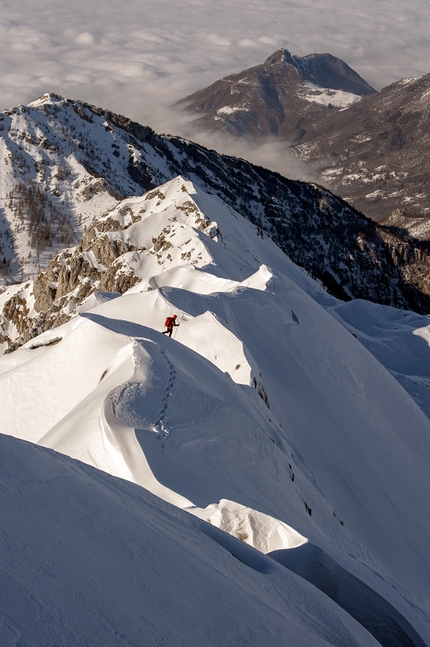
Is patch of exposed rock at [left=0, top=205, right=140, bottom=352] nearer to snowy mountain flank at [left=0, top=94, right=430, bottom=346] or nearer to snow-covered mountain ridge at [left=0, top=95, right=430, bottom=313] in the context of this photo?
snowy mountain flank at [left=0, top=94, right=430, bottom=346]

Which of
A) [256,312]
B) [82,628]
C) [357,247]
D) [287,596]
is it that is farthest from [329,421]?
[357,247]

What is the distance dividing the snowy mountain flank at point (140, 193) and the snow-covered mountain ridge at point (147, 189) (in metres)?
0.24

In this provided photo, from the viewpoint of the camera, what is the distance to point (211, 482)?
11008 mm

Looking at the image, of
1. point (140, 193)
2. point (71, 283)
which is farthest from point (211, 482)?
point (140, 193)

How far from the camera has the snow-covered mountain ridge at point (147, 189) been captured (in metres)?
116

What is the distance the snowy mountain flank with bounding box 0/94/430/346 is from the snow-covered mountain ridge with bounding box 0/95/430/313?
0.24 m

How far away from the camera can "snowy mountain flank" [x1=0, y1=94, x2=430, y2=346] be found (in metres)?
114

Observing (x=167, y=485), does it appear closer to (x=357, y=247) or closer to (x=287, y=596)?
(x=287, y=596)

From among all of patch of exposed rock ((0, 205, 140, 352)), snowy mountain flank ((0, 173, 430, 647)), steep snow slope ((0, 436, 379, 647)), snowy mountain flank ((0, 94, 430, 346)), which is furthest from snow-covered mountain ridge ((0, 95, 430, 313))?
steep snow slope ((0, 436, 379, 647))

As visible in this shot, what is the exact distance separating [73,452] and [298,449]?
871cm

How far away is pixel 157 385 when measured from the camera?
1314 centimetres

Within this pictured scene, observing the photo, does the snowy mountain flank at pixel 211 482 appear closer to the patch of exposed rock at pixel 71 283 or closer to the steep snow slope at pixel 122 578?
the steep snow slope at pixel 122 578

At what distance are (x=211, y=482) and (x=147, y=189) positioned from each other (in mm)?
115359

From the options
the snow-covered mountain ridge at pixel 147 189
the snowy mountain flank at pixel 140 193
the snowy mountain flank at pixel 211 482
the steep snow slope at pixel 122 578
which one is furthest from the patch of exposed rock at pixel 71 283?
the snow-covered mountain ridge at pixel 147 189
